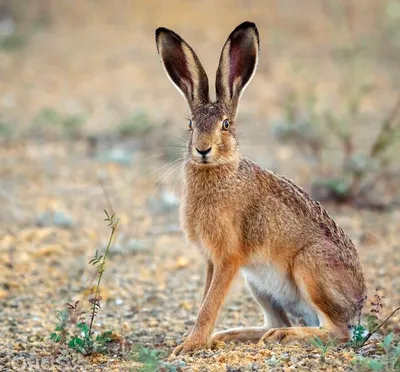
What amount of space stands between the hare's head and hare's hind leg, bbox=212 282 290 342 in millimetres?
937

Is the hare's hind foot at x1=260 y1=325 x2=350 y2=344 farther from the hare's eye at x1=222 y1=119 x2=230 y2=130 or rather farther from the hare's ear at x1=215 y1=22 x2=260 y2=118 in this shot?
the hare's ear at x1=215 y1=22 x2=260 y2=118

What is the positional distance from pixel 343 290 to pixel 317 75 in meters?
8.81

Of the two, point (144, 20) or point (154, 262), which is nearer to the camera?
point (154, 262)

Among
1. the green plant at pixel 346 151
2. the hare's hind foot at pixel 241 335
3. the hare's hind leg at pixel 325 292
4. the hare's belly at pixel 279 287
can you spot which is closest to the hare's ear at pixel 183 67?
the hare's belly at pixel 279 287

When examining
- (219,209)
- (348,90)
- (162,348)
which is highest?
(348,90)

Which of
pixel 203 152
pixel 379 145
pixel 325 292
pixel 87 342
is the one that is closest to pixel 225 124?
pixel 203 152

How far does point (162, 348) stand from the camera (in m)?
5.45

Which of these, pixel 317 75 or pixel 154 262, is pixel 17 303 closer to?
pixel 154 262

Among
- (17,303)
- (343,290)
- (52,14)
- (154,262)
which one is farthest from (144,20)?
(343,290)

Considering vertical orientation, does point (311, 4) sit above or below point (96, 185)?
above

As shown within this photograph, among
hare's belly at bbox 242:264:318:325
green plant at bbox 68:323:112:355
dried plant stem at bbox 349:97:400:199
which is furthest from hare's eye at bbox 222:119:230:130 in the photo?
dried plant stem at bbox 349:97:400:199

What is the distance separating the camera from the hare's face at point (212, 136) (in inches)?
204

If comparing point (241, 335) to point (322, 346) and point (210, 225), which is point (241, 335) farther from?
point (322, 346)

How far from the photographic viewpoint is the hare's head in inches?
210
